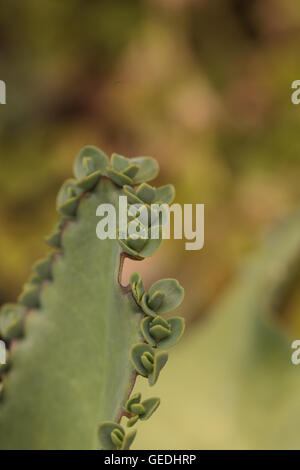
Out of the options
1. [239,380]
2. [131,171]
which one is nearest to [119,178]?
[131,171]

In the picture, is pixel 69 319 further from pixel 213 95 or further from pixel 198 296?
pixel 213 95

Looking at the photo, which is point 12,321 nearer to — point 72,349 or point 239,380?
point 72,349

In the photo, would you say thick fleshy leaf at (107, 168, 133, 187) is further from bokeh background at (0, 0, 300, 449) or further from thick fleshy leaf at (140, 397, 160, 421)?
bokeh background at (0, 0, 300, 449)

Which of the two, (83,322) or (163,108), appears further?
(163,108)


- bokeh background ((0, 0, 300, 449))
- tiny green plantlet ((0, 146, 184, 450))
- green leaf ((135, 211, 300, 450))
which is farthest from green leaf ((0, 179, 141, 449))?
bokeh background ((0, 0, 300, 449))

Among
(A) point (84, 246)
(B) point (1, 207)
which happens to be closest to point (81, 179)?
(A) point (84, 246)

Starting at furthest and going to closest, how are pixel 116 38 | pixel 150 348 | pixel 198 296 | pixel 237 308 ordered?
pixel 116 38
pixel 198 296
pixel 237 308
pixel 150 348
